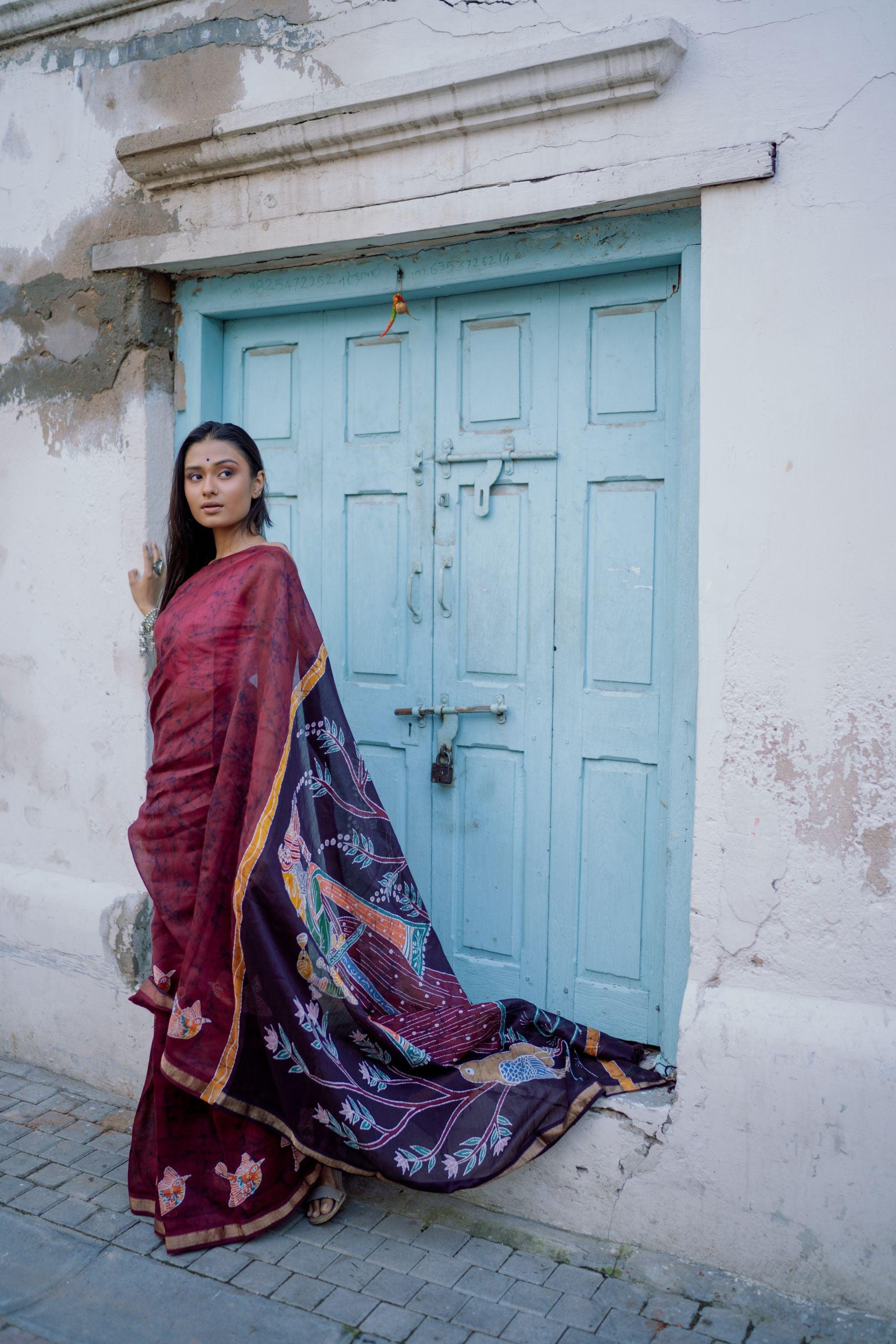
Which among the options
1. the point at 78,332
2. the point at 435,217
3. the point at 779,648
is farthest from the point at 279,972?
the point at 78,332

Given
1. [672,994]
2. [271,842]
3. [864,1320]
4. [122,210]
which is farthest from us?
[122,210]

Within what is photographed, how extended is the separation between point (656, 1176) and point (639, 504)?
1.68 metres

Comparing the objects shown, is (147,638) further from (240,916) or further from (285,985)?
(285,985)

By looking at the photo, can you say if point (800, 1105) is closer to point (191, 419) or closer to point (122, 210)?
point (191, 419)

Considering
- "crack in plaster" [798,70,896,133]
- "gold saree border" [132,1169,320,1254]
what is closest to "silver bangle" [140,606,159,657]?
"gold saree border" [132,1169,320,1254]

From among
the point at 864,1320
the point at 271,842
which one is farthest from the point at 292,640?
the point at 864,1320

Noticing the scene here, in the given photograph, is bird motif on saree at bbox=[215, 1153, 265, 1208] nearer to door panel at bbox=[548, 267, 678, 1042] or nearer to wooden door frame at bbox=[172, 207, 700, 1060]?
door panel at bbox=[548, 267, 678, 1042]

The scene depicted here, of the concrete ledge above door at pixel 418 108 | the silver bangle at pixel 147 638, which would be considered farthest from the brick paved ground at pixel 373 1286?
the concrete ledge above door at pixel 418 108

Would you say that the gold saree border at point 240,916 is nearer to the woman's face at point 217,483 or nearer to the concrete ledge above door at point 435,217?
the woman's face at point 217,483

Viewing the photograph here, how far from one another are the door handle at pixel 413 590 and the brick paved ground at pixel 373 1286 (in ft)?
→ 5.15

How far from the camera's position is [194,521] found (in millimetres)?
2938

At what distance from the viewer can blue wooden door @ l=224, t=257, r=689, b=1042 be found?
285cm

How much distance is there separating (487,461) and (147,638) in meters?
1.19

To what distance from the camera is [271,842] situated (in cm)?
250
